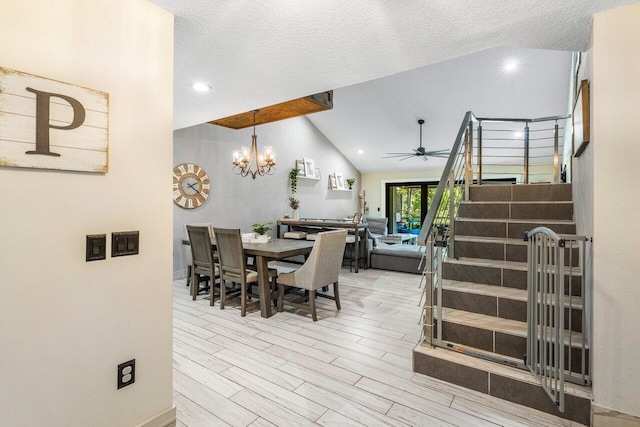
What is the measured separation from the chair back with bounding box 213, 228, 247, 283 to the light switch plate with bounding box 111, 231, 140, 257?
184cm

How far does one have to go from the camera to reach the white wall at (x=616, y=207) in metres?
1.65

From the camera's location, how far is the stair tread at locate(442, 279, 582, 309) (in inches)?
94.8

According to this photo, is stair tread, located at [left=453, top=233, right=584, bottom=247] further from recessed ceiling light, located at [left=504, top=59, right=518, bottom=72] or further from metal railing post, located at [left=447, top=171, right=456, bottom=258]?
recessed ceiling light, located at [left=504, top=59, right=518, bottom=72]

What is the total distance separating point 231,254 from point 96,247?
2.20 meters

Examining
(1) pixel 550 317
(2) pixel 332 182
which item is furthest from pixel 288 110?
(1) pixel 550 317

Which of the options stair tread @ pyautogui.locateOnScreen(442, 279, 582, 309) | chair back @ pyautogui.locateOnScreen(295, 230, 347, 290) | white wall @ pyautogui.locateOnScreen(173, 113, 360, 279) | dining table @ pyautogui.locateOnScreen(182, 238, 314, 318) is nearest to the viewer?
stair tread @ pyautogui.locateOnScreen(442, 279, 582, 309)

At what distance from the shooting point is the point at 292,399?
2066 mm

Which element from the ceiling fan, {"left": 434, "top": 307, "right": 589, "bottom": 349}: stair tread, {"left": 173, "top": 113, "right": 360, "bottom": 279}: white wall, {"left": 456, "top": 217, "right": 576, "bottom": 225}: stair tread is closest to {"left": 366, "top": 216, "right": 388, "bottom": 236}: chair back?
{"left": 173, "top": 113, "right": 360, "bottom": 279}: white wall

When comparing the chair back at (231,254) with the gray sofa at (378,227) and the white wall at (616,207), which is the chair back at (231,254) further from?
the gray sofa at (378,227)

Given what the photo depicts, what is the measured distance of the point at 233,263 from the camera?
3703 mm

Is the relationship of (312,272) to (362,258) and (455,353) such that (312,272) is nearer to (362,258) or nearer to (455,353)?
(455,353)

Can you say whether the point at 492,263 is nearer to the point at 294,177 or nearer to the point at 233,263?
the point at 233,263

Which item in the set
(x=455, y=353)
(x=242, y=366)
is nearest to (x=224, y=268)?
(x=242, y=366)

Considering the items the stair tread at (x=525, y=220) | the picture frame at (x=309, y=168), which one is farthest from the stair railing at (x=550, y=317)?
the picture frame at (x=309, y=168)
